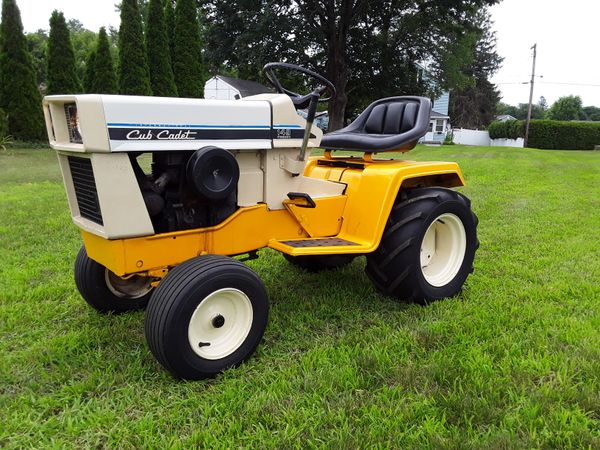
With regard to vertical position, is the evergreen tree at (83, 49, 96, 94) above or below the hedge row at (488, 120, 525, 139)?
above

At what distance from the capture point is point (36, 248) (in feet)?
14.4

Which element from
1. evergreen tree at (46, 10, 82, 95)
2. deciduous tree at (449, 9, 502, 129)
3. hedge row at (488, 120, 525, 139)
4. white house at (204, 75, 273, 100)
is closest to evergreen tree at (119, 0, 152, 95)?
evergreen tree at (46, 10, 82, 95)

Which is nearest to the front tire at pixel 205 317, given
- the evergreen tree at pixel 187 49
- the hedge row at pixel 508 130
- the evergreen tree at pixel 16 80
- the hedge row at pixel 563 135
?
the evergreen tree at pixel 16 80

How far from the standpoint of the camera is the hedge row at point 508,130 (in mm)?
32125

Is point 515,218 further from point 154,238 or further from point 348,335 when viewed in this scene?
point 154,238

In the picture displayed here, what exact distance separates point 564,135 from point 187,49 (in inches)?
885

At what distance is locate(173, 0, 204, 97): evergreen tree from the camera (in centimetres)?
1812

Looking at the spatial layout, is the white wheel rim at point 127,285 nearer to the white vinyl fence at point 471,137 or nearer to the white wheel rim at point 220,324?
the white wheel rim at point 220,324

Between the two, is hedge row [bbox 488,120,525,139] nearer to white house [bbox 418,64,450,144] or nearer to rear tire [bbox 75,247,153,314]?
white house [bbox 418,64,450,144]

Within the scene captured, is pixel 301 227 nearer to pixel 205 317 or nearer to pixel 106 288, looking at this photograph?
pixel 205 317

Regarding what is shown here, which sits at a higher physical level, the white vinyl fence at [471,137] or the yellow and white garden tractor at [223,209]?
the yellow and white garden tractor at [223,209]

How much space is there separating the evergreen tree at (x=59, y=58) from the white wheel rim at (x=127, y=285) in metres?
14.7

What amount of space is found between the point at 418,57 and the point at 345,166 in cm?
1944

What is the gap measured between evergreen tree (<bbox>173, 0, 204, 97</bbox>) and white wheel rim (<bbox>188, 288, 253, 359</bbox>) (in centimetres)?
1724
